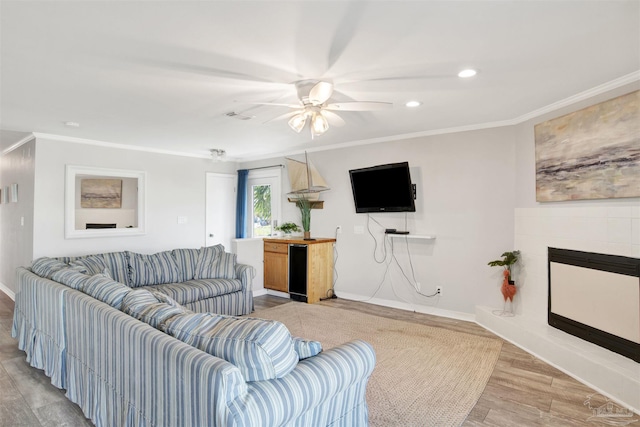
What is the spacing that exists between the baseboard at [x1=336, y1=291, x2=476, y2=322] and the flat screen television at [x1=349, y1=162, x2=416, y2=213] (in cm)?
132

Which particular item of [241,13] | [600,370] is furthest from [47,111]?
[600,370]

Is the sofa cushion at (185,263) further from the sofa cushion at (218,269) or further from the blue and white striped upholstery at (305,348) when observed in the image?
the blue and white striped upholstery at (305,348)

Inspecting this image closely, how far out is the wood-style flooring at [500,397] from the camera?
231 cm

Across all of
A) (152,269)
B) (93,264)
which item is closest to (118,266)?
(93,264)

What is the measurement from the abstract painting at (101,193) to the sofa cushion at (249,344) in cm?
442

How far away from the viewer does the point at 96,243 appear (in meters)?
5.18

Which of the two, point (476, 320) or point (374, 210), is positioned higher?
point (374, 210)

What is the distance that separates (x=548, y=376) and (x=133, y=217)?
5.65m

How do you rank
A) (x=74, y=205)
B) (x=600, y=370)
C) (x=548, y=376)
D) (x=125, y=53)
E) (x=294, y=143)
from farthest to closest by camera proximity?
(x=294, y=143) < (x=74, y=205) < (x=548, y=376) < (x=600, y=370) < (x=125, y=53)

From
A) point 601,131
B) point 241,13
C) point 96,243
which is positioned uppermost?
point 241,13

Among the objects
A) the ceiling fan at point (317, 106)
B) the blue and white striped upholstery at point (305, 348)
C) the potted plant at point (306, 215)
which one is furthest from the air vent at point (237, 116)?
the blue and white striped upholstery at point (305, 348)

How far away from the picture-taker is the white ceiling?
6.24ft

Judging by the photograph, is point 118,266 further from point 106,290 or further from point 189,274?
point 106,290

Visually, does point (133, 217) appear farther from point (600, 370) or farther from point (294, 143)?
point (600, 370)
